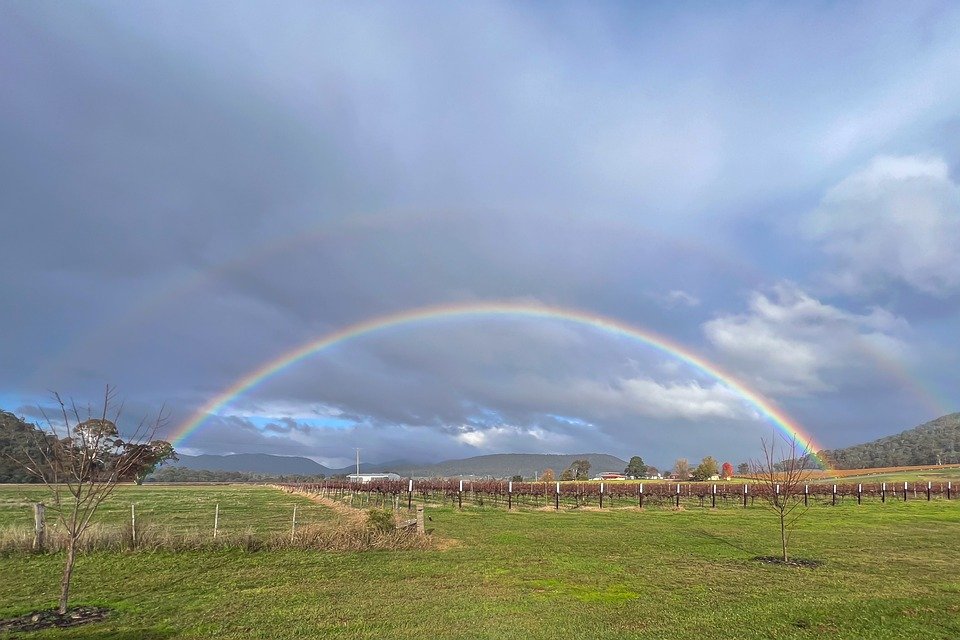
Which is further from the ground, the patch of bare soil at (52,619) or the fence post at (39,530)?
the fence post at (39,530)

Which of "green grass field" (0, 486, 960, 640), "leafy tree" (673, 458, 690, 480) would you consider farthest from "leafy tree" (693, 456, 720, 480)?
"green grass field" (0, 486, 960, 640)

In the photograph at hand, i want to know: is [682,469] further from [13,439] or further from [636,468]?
[13,439]

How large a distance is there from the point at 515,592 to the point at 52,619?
7.31 metres

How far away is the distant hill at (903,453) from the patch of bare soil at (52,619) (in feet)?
601

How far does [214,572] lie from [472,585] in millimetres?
5637

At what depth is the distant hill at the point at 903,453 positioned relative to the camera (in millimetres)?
157625

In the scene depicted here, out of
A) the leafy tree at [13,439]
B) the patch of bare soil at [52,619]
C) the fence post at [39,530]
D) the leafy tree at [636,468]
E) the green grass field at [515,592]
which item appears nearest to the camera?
the patch of bare soil at [52,619]

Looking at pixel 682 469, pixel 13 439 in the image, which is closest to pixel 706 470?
pixel 682 469

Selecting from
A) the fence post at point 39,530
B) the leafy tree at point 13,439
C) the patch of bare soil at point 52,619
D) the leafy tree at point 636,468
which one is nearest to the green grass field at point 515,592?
the patch of bare soil at point 52,619

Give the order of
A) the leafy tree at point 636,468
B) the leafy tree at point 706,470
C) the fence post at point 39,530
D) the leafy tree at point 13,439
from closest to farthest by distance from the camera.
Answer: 1. the fence post at point 39,530
2. the leafy tree at point 13,439
3. the leafy tree at point 706,470
4. the leafy tree at point 636,468

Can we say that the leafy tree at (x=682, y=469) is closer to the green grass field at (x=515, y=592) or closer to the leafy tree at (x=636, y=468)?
the leafy tree at (x=636, y=468)

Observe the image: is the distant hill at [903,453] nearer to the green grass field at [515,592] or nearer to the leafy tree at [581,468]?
the leafy tree at [581,468]

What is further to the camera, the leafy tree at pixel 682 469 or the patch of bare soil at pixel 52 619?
the leafy tree at pixel 682 469

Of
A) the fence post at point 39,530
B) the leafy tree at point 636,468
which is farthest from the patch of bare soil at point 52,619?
the leafy tree at point 636,468
